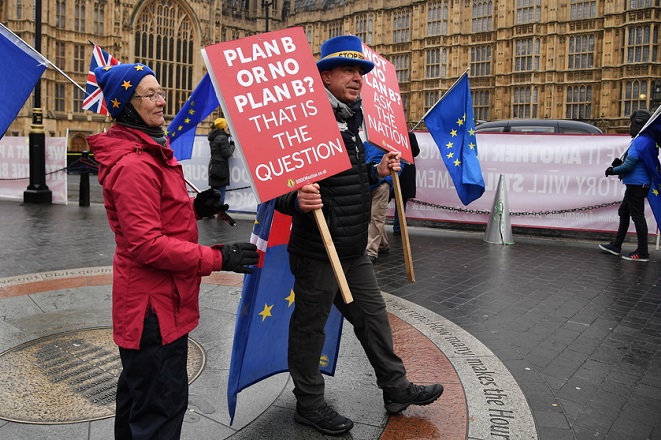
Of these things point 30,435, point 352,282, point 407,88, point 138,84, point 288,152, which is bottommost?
point 30,435

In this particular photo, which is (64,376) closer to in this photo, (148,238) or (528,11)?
(148,238)

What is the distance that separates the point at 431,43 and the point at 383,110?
1376 inches

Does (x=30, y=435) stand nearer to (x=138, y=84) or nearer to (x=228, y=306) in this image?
(x=138, y=84)

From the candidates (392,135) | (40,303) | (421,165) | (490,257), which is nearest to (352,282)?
(392,135)

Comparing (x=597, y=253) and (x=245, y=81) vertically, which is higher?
(x=245, y=81)

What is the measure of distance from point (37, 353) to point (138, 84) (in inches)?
95.7

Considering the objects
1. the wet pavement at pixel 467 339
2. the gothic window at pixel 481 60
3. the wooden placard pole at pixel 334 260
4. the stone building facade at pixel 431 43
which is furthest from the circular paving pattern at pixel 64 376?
the gothic window at pixel 481 60

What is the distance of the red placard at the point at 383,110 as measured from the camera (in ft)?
10.5

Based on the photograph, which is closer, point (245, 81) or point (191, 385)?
point (245, 81)

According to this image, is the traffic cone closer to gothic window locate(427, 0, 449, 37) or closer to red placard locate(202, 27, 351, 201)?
red placard locate(202, 27, 351, 201)

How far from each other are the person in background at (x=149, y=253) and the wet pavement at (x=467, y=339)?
2.49 feet

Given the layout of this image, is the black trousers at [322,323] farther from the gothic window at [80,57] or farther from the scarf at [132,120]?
the gothic window at [80,57]

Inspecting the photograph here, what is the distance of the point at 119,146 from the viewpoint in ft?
6.34

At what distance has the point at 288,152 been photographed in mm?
2328
